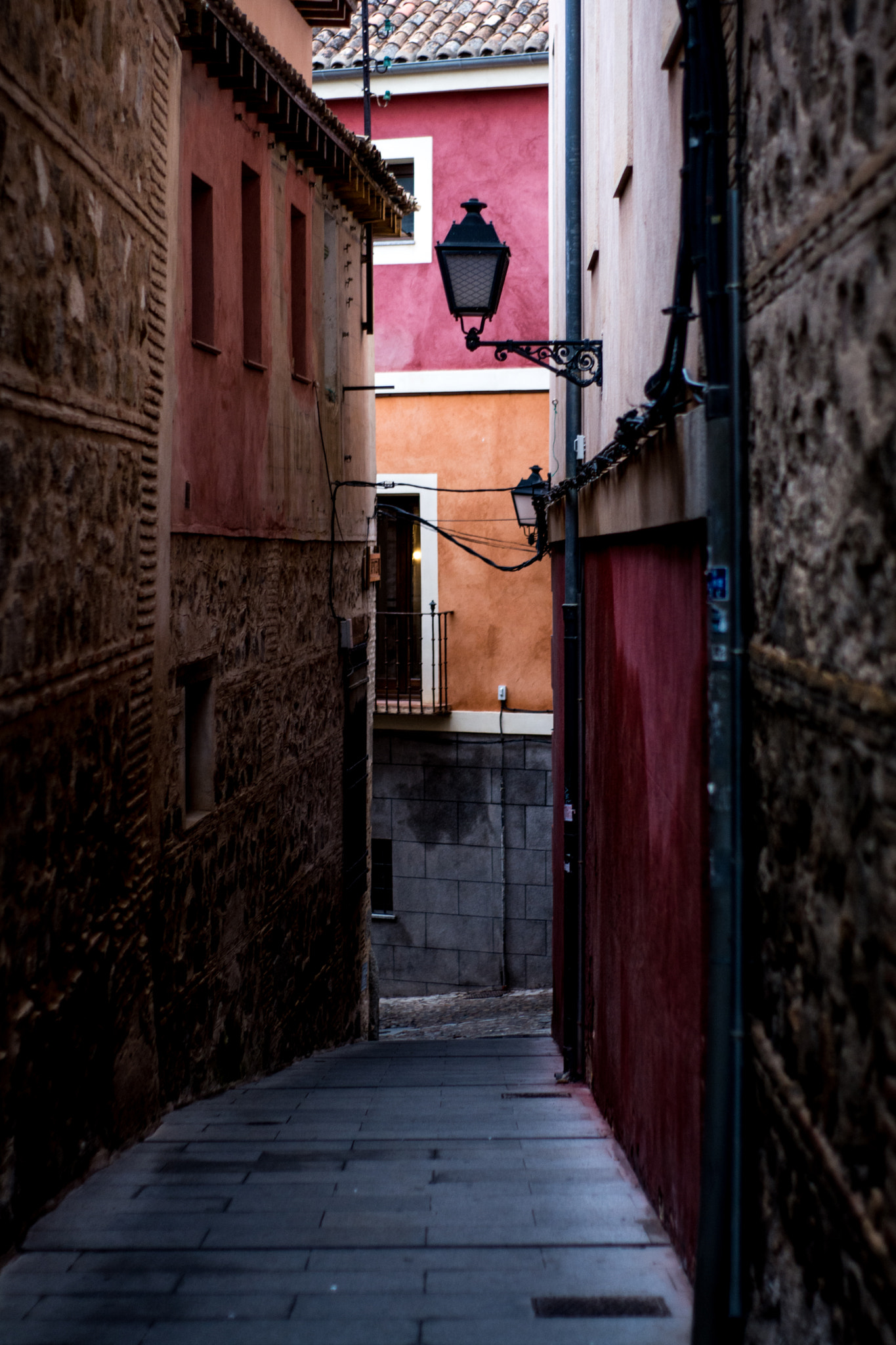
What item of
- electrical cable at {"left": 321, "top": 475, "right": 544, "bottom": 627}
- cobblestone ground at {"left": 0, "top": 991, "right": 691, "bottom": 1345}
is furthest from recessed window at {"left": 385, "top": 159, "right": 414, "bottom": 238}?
cobblestone ground at {"left": 0, "top": 991, "right": 691, "bottom": 1345}

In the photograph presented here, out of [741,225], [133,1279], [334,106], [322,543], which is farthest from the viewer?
[334,106]

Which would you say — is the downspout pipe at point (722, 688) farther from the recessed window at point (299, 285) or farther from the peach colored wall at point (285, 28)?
the peach colored wall at point (285, 28)

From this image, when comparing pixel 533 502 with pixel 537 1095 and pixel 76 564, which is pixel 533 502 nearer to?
pixel 537 1095

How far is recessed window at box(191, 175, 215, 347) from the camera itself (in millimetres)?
7488

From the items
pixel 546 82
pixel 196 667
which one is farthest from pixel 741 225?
pixel 546 82

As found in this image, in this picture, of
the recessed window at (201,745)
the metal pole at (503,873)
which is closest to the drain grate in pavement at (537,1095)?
the recessed window at (201,745)

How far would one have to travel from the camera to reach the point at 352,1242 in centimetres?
447

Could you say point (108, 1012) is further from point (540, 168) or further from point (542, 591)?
point (540, 168)

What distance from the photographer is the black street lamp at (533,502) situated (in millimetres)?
10961

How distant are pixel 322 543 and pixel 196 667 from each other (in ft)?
11.7

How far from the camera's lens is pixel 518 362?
50.0 ft

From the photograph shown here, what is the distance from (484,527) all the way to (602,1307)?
11.9 meters

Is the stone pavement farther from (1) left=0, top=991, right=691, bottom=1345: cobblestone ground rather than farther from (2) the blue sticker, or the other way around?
(2) the blue sticker

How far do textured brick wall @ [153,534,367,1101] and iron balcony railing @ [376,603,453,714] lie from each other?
3.44 meters
